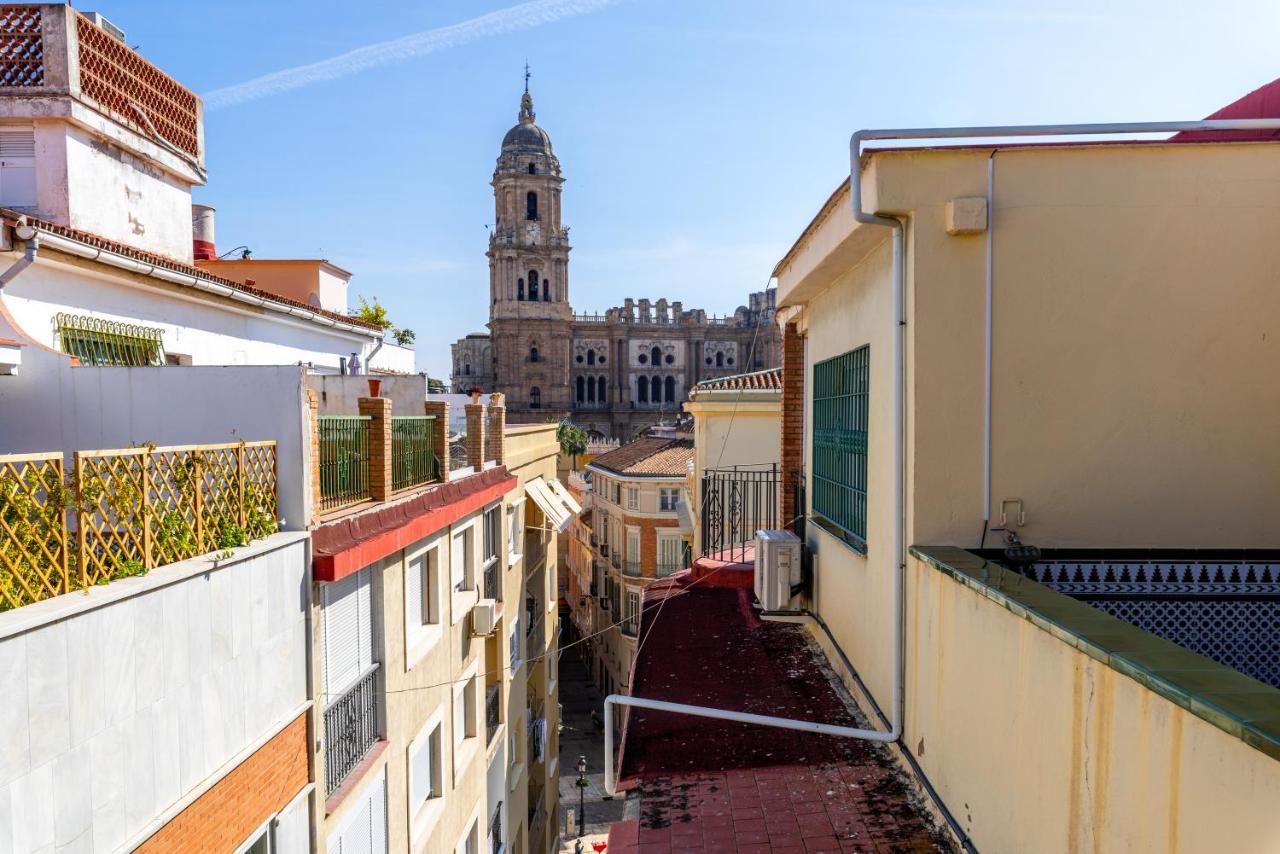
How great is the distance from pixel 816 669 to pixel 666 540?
98.7 ft

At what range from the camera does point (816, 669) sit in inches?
296

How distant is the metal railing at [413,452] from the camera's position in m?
9.18

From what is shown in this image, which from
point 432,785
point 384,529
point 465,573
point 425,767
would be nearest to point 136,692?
point 384,529

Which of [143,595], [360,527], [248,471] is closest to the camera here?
[143,595]

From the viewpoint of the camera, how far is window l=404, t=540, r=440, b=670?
29.0 feet

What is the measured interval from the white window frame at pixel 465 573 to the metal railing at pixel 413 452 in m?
0.86

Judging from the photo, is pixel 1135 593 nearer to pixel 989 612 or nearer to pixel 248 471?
pixel 989 612

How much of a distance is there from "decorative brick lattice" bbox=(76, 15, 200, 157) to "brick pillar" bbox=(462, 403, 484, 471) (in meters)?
5.26

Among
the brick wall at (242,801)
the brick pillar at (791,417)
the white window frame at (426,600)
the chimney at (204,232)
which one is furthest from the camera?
the chimney at (204,232)

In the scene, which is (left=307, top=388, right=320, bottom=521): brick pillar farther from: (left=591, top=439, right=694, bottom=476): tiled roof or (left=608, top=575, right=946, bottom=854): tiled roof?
(left=591, top=439, right=694, bottom=476): tiled roof

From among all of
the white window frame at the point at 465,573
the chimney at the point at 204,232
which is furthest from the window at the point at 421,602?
the chimney at the point at 204,232

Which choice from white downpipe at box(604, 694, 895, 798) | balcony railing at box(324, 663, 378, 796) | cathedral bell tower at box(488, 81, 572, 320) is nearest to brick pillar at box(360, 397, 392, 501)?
balcony railing at box(324, 663, 378, 796)

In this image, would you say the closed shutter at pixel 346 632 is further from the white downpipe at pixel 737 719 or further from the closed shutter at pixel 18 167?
the closed shutter at pixel 18 167

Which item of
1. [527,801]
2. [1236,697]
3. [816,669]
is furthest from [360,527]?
[527,801]
